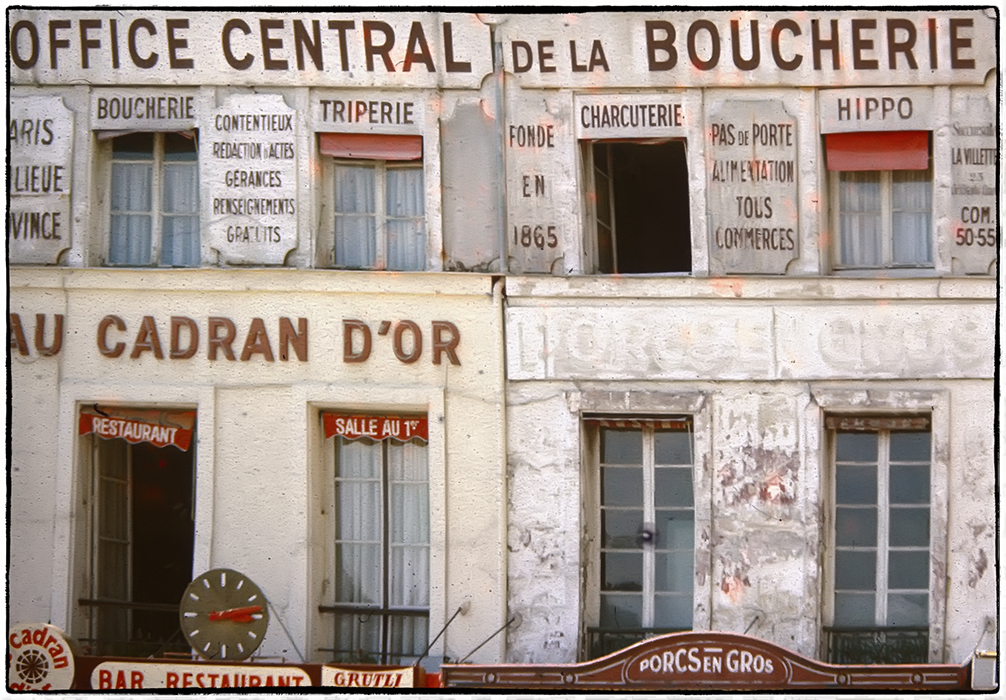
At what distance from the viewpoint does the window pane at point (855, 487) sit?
11266mm

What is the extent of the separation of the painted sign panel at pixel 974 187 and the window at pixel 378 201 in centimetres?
371

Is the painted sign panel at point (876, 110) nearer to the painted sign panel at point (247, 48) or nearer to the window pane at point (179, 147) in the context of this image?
the painted sign panel at point (247, 48)

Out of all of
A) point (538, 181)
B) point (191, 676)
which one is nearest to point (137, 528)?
point (191, 676)

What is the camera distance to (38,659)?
11.0 m

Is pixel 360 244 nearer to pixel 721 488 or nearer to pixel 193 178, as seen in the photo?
pixel 193 178

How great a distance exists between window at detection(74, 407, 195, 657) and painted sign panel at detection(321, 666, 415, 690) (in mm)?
1126

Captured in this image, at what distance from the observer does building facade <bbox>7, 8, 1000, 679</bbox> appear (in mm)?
11211

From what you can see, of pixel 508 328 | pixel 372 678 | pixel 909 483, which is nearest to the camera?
pixel 372 678

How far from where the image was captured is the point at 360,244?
11758 millimetres

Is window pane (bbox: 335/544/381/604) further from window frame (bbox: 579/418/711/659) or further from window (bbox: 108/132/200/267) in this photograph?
window (bbox: 108/132/200/267)

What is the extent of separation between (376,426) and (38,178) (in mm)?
2973

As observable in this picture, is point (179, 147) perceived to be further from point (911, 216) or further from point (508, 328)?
Answer: point (911, 216)

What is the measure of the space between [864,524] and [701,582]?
119 centimetres

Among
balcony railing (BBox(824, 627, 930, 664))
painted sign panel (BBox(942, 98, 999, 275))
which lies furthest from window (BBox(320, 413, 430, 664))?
painted sign panel (BBox(942, 98, 999, 275))
